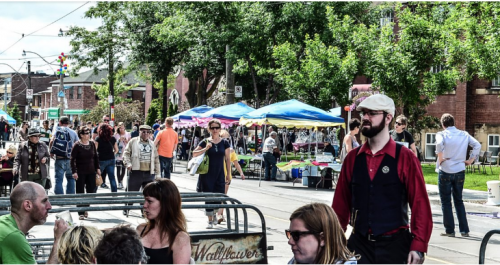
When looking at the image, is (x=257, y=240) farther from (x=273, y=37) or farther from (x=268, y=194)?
(x=273, y=37)

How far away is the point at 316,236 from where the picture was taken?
4387 millimetres

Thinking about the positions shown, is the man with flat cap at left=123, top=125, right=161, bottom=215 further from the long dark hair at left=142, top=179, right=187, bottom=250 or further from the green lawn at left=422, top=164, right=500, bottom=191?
the green lawn at left=422, top=164, right=500, bottom=191

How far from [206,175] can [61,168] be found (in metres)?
3.64

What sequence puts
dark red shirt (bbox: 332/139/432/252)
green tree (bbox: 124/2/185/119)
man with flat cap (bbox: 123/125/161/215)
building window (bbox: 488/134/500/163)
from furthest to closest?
green tree (bbox: 124/2/185/119), building window (bbox: 488/134/500/163), man with flat cap (bbox: 123/125/161/215), dark red shirt (bbox: 332/139/432/252)


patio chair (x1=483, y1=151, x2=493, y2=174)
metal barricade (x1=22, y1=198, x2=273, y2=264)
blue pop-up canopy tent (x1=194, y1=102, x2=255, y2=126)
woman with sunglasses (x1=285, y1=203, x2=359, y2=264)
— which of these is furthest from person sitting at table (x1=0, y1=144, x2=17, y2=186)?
patio chair (x1=483, y1=151, x2=493, y2=174)

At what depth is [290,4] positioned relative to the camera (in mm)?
32125

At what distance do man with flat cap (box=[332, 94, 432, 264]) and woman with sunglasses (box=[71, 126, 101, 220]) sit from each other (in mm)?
9204

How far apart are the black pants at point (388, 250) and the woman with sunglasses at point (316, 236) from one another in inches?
41.0

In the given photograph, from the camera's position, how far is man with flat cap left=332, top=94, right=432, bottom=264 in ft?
17.7

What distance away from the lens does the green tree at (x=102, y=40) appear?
47625 mm

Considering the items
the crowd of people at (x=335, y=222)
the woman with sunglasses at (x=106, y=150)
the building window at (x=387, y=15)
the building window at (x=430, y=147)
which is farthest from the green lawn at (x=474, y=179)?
the crowd of people at (x=335, y=222)

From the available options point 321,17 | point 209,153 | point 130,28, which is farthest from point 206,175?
point 130,28

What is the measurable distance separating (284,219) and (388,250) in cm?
951

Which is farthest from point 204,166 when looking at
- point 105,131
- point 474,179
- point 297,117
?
point 474,179
